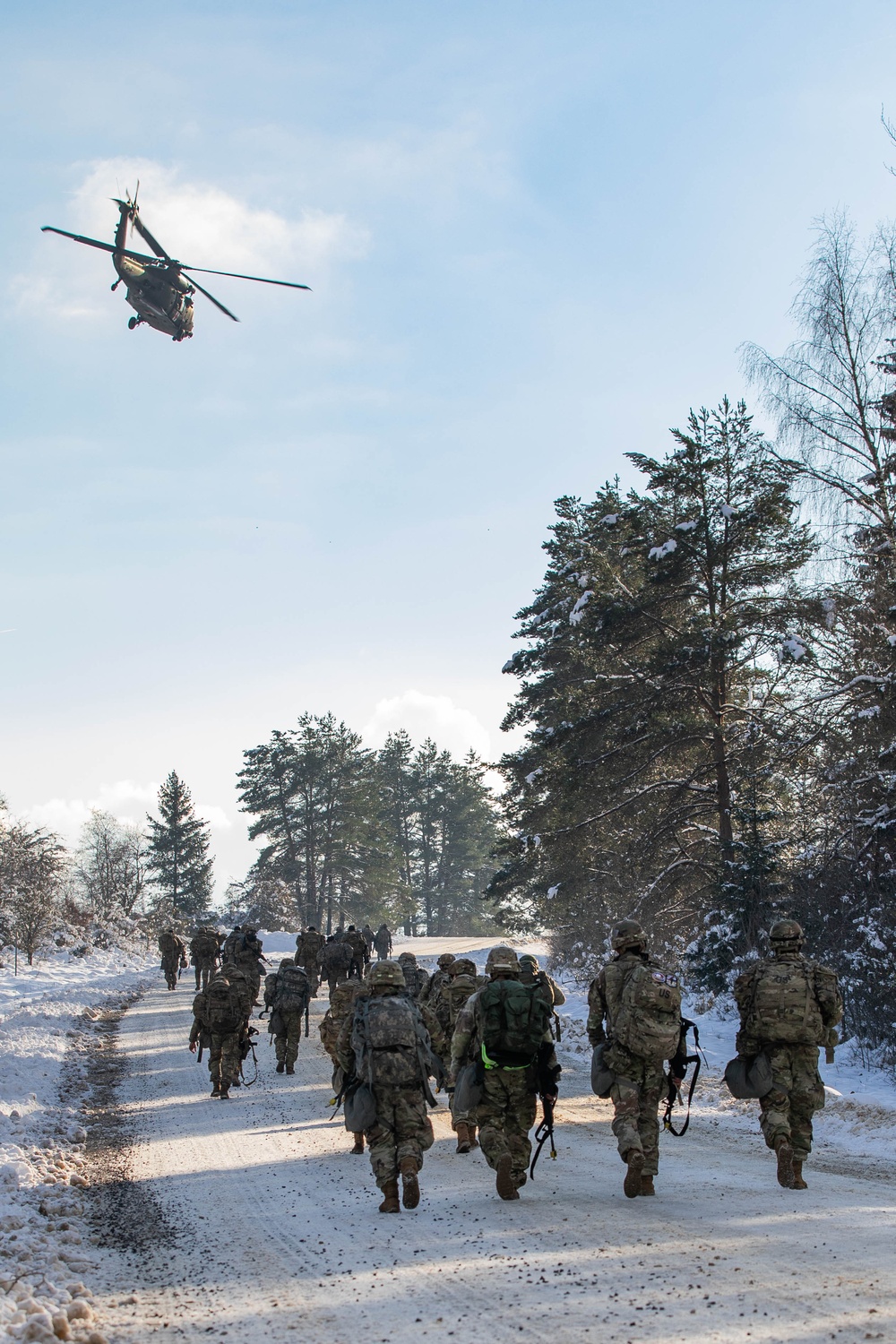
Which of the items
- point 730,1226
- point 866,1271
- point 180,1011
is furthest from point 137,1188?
point 180,1011

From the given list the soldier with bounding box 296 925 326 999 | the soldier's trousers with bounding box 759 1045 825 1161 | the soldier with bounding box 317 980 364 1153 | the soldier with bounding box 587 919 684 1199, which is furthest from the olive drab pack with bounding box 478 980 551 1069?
the soldier with bounding box 296 925 326 999

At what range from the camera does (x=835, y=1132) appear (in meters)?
11.1

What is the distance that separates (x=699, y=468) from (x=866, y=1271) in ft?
59.2

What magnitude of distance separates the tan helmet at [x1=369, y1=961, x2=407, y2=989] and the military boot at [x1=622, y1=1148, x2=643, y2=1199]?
6.89ft

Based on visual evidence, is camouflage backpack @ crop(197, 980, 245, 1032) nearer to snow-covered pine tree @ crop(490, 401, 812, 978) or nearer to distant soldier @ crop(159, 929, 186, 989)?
snow-covered pine tree @ crop(490, 401, 812, 978)

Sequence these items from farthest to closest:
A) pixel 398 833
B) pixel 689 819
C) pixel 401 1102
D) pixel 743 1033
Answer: pixel 398 833 < pixel 689 819 < pixel 743 1033 < pixel 401 1102

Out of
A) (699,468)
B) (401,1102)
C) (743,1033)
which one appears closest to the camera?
(401,1102)

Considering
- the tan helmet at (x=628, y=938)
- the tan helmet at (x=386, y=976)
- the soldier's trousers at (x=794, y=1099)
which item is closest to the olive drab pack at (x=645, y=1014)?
the tan helmet at (x=628, y=938)

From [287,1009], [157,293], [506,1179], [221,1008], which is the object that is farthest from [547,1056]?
[157,293]

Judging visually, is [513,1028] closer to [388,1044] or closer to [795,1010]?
[388,1044]

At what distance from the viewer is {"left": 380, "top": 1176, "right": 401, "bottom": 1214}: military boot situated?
24.1 feet

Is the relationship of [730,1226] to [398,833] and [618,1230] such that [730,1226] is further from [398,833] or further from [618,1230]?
[398,833]

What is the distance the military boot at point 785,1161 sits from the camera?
779 centimetres

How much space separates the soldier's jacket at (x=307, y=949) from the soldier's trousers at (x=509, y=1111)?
51.1ft
